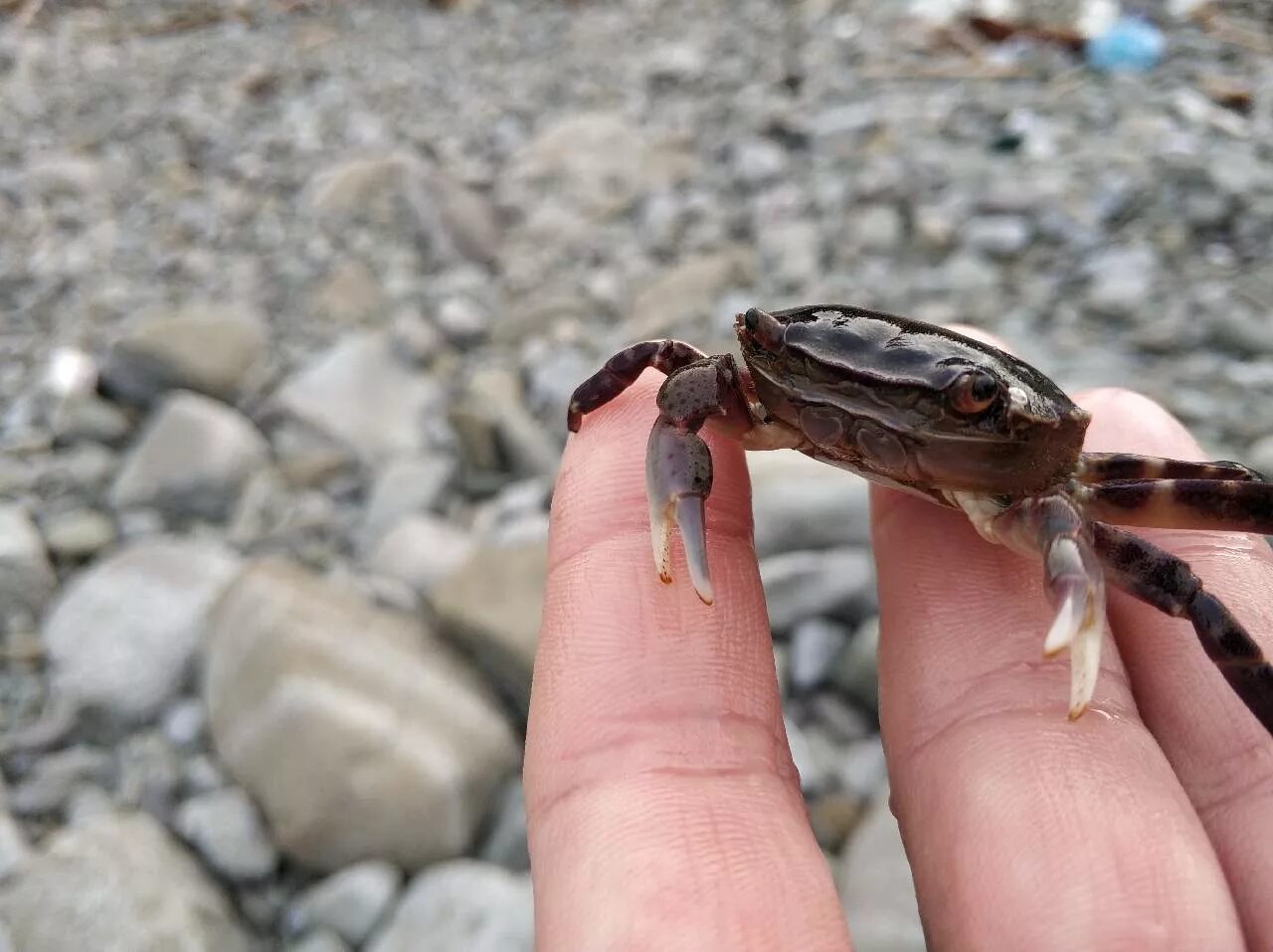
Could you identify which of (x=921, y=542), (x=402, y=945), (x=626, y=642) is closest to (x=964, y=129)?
(x=921, y=542)

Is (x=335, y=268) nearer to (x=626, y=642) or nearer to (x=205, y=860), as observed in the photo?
(x=205, y=860)

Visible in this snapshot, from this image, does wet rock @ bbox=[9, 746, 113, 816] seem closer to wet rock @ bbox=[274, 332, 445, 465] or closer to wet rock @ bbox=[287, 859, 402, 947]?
wet rock @ bbox=[287, 859, 402, 947]

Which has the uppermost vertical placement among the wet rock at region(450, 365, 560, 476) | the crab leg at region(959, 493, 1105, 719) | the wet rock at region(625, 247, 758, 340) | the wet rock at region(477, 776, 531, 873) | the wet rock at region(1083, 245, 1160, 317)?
the crab leg at region(959, 493, 1105, 719)

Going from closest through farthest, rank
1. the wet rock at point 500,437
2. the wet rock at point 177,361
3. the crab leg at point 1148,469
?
the crab leg at point 1148,469 → the wet rock at point 500,437 → the wet rock at point 177,361

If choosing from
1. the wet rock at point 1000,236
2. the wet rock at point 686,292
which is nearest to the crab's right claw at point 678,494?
the wet rock at point 686,292

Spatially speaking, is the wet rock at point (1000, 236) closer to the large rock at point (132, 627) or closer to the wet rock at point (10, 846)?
the large rock at point (132, 627)

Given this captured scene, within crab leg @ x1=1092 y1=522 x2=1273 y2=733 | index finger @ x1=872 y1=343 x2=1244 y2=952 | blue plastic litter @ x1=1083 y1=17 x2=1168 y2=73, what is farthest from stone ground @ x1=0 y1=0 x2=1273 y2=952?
crab leg @ x1=1092 y1=522 x2=1273 y2=733
